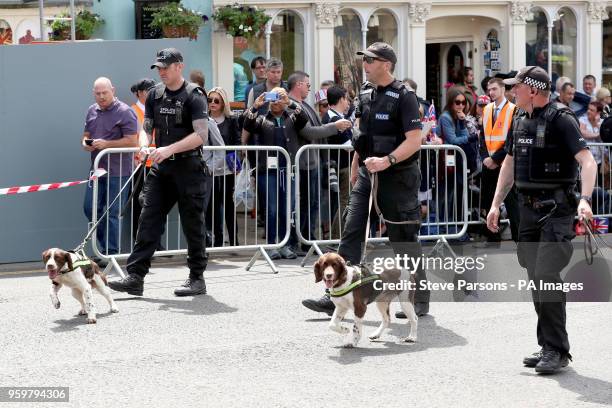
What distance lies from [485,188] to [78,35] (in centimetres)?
778

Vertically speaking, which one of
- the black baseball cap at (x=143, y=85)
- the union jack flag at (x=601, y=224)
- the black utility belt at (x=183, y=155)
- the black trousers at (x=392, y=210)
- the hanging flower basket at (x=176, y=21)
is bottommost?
the union jack flag at (x=601, y=224)

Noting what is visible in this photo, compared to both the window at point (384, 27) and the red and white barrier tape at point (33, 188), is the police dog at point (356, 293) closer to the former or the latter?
the red and white barrier tape at point (33, 188)

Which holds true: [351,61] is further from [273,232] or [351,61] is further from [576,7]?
[273,232]

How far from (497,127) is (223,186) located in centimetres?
300

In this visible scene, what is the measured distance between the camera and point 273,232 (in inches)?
513

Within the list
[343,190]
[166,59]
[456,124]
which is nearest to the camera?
[166,59]

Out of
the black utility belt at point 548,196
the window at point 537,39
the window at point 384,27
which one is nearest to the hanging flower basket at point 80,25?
the window at point 384,27

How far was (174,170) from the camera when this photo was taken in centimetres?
1045

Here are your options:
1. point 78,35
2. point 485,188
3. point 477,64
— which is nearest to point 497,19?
point 477,64

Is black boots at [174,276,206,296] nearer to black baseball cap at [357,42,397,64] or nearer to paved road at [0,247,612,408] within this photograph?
paved road at [0,247,612,408]

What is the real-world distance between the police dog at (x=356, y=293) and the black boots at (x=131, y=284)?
253 cm

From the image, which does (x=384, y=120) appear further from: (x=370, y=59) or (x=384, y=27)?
(x=384, y=27)

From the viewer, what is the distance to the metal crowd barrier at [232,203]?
12.6m

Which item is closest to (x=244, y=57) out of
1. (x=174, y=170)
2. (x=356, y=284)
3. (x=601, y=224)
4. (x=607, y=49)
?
(x=601, y=224)
